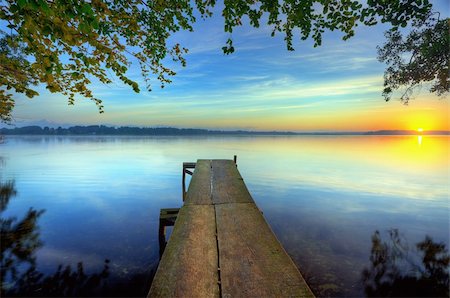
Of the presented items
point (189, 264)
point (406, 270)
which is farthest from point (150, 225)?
point (406, 270)

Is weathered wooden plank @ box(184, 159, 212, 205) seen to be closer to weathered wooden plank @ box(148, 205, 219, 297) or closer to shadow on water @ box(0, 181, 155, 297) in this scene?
weathered wooden plank @ box(148, 205, 219, 297)

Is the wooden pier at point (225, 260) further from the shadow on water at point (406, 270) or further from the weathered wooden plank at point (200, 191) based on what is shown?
the shadow on water at point (406, 270)

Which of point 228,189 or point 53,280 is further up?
point 228,189

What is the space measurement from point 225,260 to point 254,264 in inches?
16.7

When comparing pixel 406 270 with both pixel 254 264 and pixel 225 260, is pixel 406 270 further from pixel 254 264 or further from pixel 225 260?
pixel 225 260

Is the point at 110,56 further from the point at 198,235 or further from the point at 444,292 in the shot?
the point at 444,292

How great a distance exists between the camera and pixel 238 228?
188 inches

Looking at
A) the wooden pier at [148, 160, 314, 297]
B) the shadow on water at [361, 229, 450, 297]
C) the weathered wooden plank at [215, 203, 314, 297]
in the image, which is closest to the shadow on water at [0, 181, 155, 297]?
the wooden pier at [148, 160, 314, 297]

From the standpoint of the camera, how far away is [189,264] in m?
3.48

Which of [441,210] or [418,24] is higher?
[418,24]

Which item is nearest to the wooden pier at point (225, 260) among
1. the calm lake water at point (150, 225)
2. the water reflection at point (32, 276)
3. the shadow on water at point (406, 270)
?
the calm lake water at point (150, 225)

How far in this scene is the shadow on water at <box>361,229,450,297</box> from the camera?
26.8 ft

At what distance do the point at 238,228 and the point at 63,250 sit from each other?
9820 millimetres

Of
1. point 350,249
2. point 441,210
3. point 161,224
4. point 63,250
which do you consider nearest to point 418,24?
point 350,249
